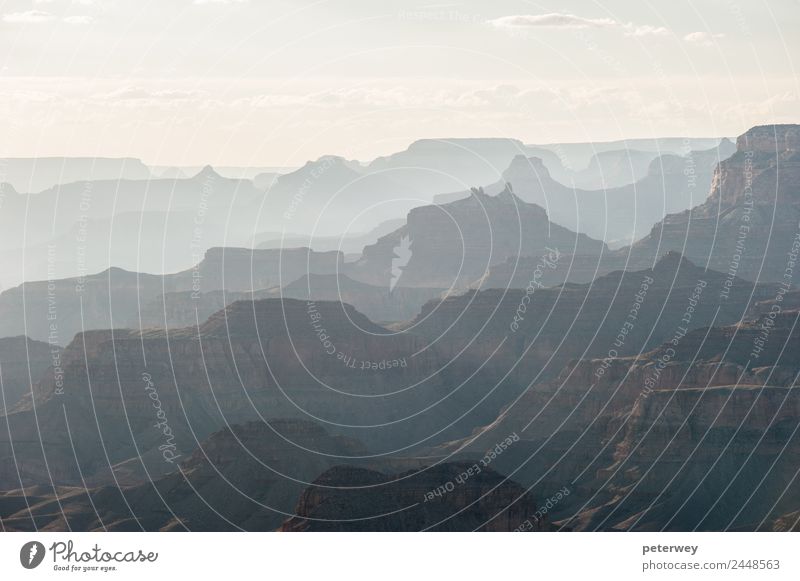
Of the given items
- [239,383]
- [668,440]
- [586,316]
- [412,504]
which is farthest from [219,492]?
[586,316]

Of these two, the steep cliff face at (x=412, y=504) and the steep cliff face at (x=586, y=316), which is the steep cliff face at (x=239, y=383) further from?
the steep cliff face at (x=412, y=504)

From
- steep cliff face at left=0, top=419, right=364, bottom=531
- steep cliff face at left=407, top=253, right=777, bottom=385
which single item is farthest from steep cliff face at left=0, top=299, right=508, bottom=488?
steep cliff face at left=0, top=419, right=364, bottom=531

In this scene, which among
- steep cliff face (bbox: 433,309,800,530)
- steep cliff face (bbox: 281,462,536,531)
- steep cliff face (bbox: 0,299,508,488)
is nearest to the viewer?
steep cliff face (bbox: 281,462,536,531)

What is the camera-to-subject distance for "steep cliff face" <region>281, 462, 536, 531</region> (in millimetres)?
119125

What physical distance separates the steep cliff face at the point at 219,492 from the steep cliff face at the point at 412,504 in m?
14.1

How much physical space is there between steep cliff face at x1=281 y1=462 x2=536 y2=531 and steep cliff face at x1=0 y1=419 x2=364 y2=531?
14094 mm

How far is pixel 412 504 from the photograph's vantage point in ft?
401

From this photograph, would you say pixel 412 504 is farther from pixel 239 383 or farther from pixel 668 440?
pixel 239 383

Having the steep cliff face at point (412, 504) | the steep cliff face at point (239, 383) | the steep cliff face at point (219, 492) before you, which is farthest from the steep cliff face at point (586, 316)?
the steep cliff face at point (412, 504)

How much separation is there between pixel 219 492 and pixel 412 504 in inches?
1037

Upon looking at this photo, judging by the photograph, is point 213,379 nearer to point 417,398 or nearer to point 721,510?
point 417,398

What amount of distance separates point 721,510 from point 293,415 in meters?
45.9

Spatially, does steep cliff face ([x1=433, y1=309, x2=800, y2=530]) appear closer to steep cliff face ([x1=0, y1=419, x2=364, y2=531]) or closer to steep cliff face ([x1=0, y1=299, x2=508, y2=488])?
steep cliff face ([x1=0, y1=419, x2=364, y2=531])

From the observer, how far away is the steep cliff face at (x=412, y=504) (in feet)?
391
